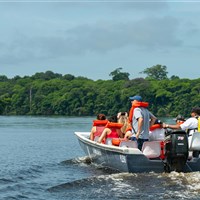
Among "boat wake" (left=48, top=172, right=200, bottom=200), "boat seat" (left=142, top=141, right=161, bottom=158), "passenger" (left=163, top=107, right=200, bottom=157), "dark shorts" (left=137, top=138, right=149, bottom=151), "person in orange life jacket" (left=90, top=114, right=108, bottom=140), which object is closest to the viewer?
"boat wake" (left=48, top=172, right=200, bottom=200)

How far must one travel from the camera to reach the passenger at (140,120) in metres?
15.4

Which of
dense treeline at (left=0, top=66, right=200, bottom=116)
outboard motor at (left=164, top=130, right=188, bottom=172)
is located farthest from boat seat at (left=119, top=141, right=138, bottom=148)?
dense treeline at (left=0, top=66, right=200, bottom=116)

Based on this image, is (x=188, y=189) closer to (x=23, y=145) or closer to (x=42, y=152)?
(x=42, y=152)

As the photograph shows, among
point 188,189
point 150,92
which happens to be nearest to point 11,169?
point 188,189

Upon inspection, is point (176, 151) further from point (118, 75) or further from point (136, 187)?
point (118, 75)

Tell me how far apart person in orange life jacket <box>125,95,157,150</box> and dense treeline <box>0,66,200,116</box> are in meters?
74.2

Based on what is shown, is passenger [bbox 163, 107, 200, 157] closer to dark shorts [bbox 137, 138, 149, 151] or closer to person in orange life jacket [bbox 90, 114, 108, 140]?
dark shorts [bbox 137, 138, 149, 151]

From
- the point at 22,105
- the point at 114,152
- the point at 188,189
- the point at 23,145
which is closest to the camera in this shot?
the point at 188,189

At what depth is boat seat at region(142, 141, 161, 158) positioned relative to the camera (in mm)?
15070

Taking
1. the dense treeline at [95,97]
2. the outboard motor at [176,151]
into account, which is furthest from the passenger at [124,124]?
the dense treeline at [95,97]

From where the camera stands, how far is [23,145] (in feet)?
94.2

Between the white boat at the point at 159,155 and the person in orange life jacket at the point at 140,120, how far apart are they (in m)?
0.26

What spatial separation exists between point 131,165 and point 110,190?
1686mm

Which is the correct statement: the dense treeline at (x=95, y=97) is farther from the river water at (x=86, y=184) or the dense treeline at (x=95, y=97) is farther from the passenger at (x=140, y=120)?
the passenger at (x=140, y=120)
